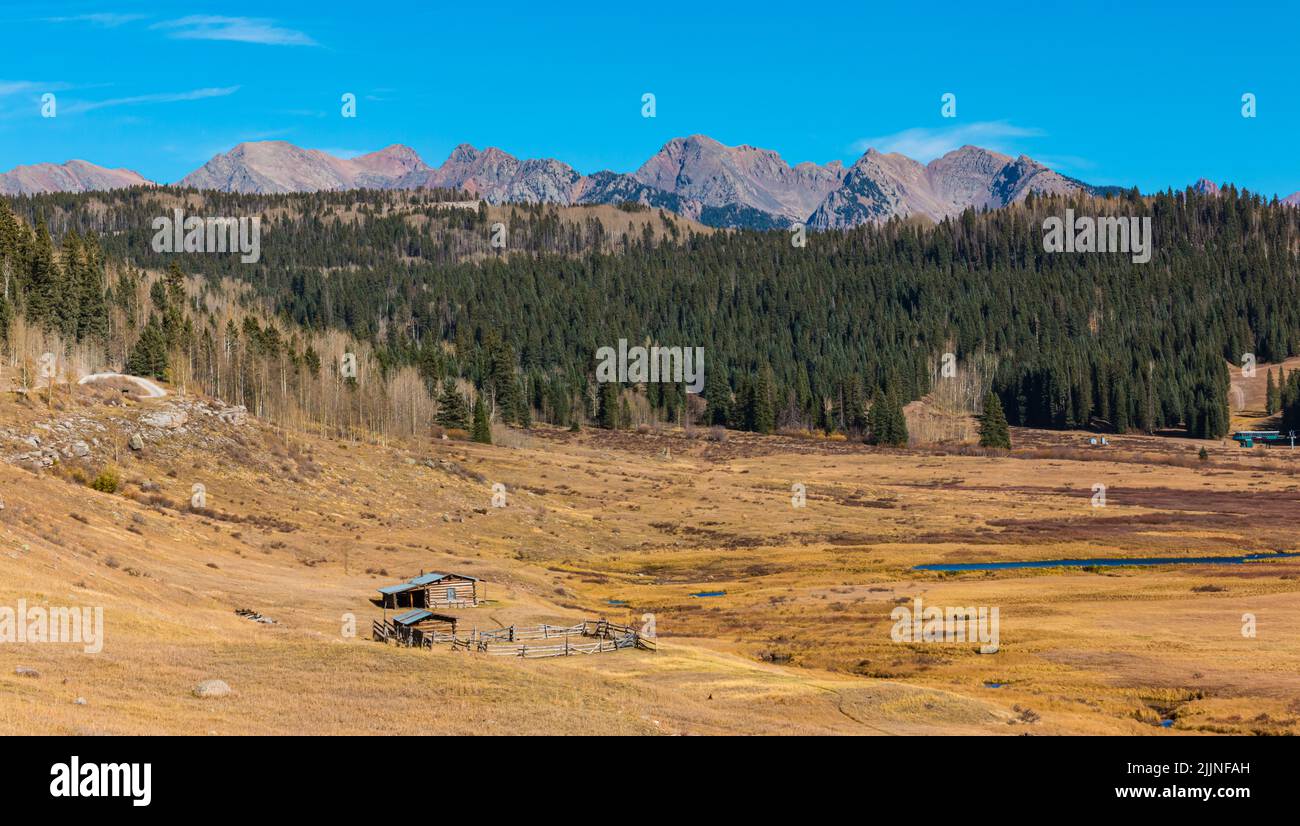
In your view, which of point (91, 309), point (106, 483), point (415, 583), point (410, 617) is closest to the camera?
point (410, 617)

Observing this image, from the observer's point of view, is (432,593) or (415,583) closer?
(415,583)

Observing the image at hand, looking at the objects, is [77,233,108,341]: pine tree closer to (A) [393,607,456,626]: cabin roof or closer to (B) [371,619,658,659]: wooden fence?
(A) [393,607,456,626]: cabin roof

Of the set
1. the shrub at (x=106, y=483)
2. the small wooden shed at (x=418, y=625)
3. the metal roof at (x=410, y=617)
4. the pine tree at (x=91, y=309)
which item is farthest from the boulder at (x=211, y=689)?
the pine tree at (x=91, y=309)

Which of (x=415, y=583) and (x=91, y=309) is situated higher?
(x=91, y=309)

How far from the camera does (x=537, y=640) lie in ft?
200

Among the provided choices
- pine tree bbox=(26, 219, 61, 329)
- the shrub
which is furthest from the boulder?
pine tree bbox=(26, 219, 61, 329)

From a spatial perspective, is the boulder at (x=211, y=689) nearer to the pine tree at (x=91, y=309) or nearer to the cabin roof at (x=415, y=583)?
the cabin roof at (x=415, y=583)

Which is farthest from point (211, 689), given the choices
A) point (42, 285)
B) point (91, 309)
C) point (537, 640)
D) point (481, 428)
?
point (481, 428)

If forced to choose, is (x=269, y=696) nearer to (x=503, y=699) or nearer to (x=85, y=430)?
(x=503, y=699)

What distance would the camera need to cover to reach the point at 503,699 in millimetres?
41469

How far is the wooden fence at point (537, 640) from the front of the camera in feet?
190

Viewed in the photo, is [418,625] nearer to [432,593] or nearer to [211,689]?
[432,593]
